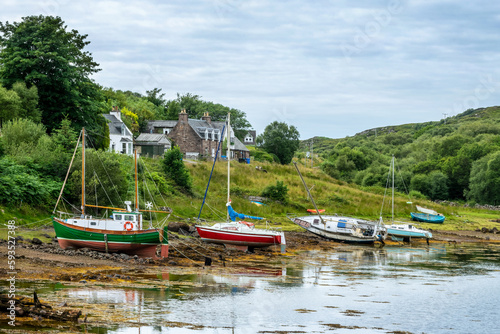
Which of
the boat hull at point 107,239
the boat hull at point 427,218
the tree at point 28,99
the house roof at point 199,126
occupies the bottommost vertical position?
the boat hull at point 427,218

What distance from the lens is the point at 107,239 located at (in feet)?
117

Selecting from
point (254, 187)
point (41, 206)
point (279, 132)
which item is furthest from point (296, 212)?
point (279, 132)

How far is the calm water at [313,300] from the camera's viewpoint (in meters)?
22.0

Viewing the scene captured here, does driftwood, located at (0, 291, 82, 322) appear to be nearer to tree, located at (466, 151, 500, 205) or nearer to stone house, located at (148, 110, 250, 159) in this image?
stone house, located at (148, 110, 250, 159)

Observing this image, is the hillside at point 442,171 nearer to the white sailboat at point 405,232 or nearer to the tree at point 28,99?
the white sailboat at point 405,232

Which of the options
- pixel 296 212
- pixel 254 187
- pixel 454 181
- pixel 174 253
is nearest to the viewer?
pixel 174 253

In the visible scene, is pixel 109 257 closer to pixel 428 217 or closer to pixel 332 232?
pixel 332 232

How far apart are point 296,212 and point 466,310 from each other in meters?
40.0

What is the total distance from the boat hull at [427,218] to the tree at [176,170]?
1191 inches

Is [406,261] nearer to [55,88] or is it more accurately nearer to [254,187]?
[254,187]

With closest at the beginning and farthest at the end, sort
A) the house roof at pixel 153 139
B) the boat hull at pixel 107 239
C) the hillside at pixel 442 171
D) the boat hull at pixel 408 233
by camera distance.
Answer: the boat hull at pixel 107 239
the boat hull at pixel 408 233
the house roof at pixel 153 139
the hillside at pixel 442 171

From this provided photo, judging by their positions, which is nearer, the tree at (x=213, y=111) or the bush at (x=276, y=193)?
the bush at (x=276, y=193)

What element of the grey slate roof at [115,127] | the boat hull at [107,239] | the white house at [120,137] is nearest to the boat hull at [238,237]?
the boat hull at [107,239]

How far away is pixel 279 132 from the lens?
12425cm
